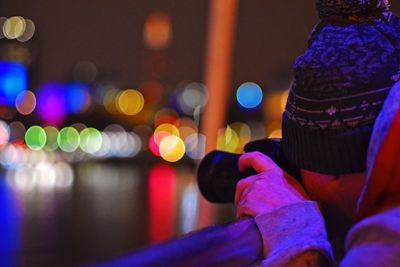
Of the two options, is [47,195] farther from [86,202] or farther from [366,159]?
[366,159]

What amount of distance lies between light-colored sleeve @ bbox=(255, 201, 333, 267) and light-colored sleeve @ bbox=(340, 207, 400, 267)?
7cm

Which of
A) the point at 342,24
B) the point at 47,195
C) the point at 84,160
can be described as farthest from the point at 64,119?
the point at 342,24

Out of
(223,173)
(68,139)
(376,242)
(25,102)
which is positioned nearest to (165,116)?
(68,139)

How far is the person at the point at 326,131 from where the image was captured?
1.15 m

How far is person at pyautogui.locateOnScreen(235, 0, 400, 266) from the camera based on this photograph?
115 cm

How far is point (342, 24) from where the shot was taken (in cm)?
125

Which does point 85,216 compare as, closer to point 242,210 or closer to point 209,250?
point 242,210

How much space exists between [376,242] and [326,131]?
23 centimetres

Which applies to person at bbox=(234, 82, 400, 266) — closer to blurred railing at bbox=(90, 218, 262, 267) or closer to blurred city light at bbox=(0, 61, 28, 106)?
blurred railing at bbox=(90, 218, 262, 267)

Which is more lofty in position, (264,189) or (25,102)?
(264,189)

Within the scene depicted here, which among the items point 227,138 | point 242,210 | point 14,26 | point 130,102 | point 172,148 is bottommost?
point 130,102

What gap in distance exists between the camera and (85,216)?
1588 centimetres

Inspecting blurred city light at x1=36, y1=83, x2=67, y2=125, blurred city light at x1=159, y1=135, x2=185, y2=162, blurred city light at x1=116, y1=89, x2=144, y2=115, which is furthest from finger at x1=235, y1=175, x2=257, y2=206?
blurred city light at x1=116, y1=89, x2=144, y2=115

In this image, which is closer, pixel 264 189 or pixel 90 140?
pixel 264 189
